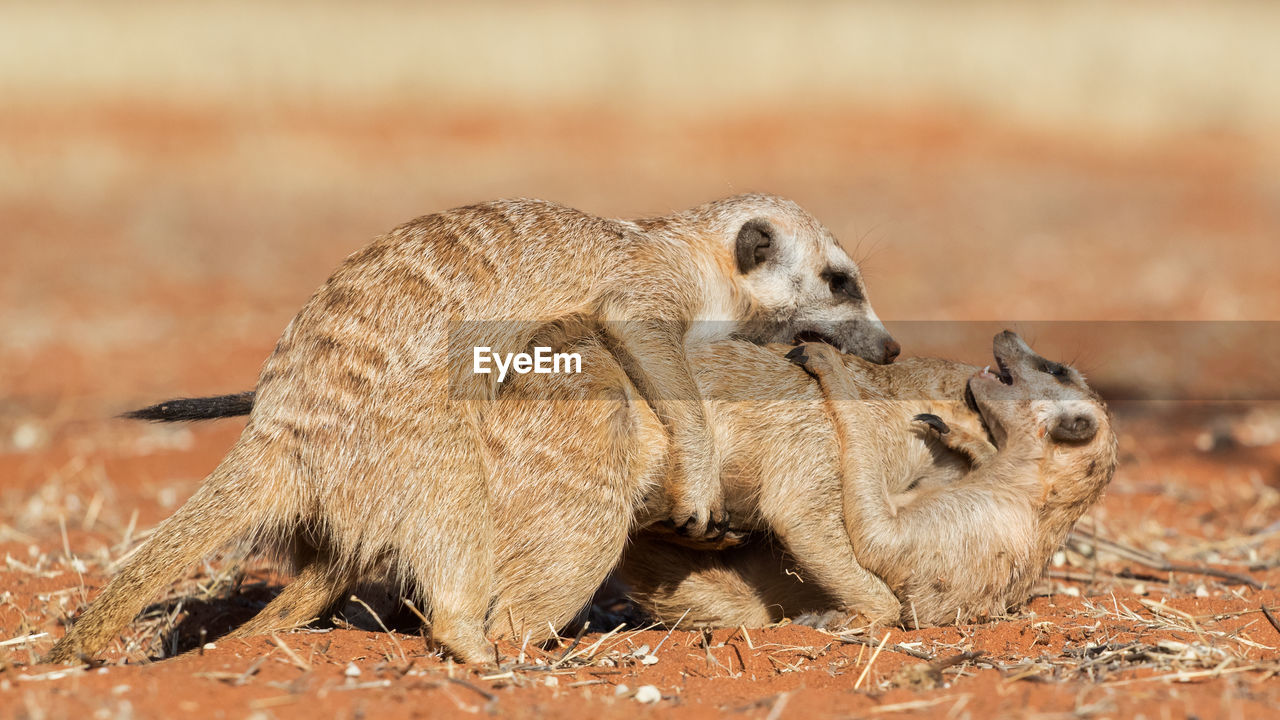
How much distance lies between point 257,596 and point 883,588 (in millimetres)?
2492

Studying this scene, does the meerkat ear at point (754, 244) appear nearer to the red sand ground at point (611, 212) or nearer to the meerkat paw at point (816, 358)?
the meerkat paw at point (816, 358)

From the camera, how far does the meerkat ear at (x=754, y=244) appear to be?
16.4 feet

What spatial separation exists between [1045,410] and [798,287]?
1.18 metres

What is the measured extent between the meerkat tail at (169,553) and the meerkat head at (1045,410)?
2.63 meters

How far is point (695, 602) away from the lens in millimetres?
4254

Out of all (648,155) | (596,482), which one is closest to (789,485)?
(596,482)

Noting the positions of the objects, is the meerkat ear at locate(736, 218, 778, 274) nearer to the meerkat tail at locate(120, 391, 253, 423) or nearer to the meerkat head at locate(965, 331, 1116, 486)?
the meerkat head at locate(965, 331, 1116, 486)

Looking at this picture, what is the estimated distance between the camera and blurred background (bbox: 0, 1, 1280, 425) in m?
10.9

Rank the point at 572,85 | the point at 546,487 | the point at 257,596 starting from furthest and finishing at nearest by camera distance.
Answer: the point at 572,85 < the point at 257,596 < the point at 546,487

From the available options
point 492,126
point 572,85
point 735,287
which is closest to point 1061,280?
point 735,287

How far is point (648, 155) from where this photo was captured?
2166cm

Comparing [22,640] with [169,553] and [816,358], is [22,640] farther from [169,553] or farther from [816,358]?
[816,358]

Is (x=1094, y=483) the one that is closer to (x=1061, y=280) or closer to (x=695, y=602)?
(x=695, y=602)

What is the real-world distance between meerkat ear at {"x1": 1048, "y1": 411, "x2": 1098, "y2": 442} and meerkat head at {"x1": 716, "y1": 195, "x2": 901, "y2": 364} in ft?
2.55
